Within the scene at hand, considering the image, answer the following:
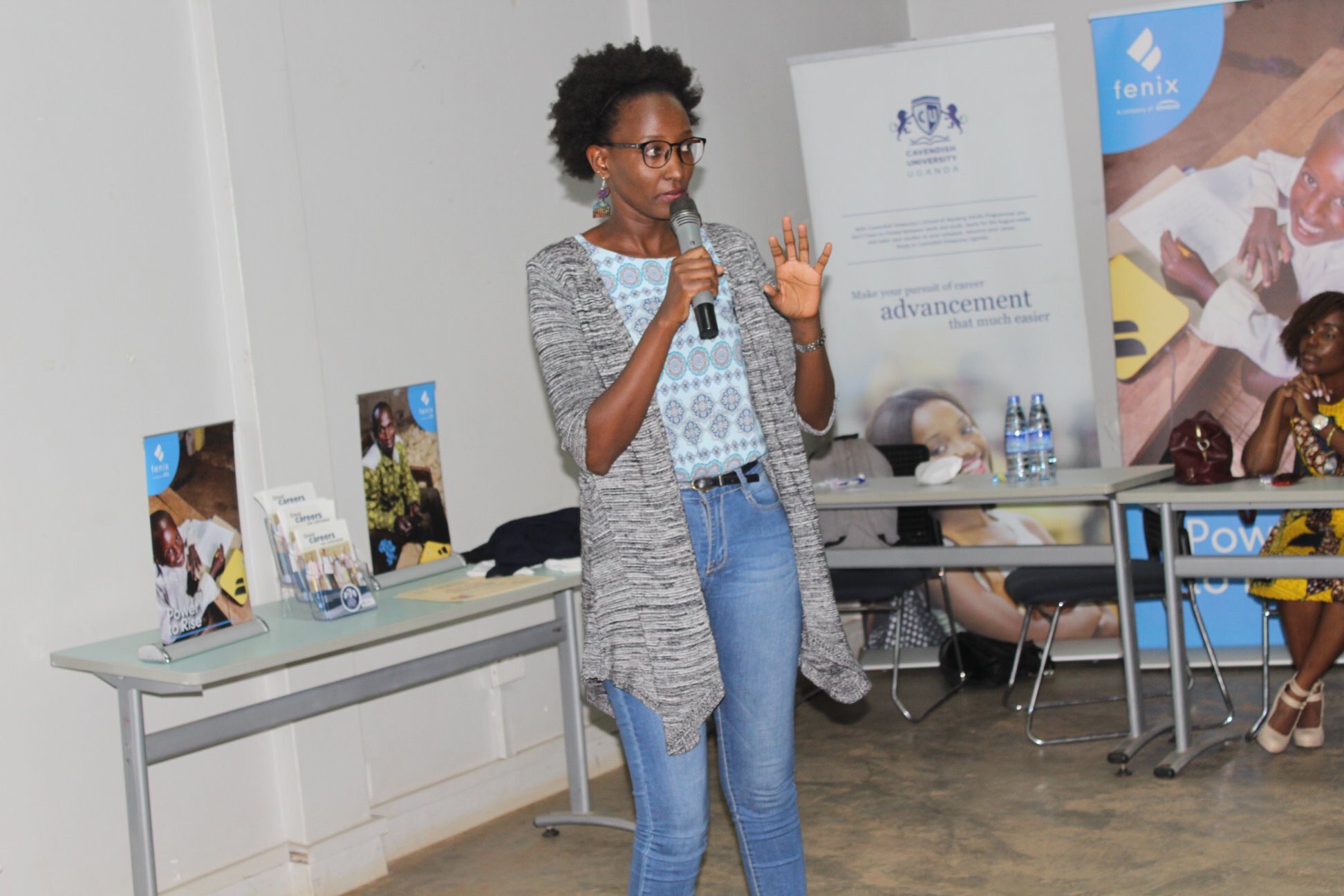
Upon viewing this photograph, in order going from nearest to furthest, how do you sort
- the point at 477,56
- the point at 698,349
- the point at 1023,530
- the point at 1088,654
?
the point at 698,349 → the point at 477,56 → the point at 1088,654 → the point at 1023,530

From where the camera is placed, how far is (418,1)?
401cm

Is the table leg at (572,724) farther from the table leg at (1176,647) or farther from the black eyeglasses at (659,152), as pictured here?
the black eyeglasses at (659,152)

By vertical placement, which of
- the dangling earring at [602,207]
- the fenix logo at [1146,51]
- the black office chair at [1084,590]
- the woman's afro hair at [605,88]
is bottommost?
the black office chair at [1084,590]

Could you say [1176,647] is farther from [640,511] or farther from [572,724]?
[640,511]

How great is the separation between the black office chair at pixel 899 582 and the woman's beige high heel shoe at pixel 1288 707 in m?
1.16

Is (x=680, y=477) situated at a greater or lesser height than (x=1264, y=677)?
greater

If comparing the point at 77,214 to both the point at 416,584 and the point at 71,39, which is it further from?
the point at 416,584

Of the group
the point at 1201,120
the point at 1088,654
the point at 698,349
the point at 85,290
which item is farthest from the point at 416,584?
the point at 1201,120

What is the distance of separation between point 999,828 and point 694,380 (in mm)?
2071

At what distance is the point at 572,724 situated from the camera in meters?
3.95

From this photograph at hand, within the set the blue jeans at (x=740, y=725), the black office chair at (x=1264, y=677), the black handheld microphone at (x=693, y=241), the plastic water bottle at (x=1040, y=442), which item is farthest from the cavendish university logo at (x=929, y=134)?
the blue jeans at (x=740, y=725)

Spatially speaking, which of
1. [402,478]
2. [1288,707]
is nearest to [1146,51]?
[1288,707]

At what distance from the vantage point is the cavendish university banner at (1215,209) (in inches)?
190

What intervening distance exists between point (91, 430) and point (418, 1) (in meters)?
1.67
